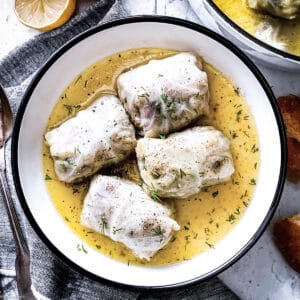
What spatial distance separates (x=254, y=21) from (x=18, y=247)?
153cm

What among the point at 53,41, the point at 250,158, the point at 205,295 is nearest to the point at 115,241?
the point at 205,295

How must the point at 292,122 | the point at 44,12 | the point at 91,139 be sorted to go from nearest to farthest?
the point at 91,139, the point at 292,122, the point at 44,12

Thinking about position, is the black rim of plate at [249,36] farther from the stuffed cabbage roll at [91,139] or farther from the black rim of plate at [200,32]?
the stuffed cabbage roll at [91,139]

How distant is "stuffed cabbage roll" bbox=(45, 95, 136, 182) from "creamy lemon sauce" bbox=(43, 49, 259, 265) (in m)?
0.09

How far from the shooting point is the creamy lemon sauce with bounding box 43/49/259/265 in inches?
121

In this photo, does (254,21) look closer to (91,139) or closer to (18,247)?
(91,139)

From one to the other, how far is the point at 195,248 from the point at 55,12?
1.29 metres

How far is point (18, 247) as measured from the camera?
3293 mm

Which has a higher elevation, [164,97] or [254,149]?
[164,97]

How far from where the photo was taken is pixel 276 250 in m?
3.22

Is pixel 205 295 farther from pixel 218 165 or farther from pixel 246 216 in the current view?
pixel 218 165

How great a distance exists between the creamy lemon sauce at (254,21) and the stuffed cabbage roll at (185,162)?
50 cm

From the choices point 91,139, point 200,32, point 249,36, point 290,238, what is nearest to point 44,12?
point 91,139

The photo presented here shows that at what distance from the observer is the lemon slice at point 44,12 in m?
3.25
